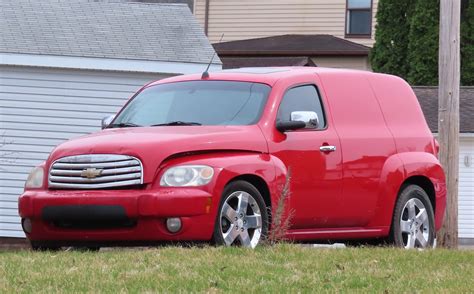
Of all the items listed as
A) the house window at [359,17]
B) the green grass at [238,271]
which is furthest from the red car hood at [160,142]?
the house window at [359,17]

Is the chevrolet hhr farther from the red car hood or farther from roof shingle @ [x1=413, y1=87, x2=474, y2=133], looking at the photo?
roof shingle @ [x1=413, y1=87, x2=474, y2=133]

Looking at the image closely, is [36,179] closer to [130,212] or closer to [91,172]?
[91,172]

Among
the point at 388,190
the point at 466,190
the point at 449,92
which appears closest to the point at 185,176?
the point at 388,190

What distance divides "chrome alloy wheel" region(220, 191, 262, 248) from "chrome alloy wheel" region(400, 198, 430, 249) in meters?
2.12

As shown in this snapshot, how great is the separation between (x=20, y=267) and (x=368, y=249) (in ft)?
10.1

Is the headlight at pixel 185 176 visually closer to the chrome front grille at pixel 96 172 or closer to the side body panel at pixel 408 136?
the chrome front grille at pixel 96 172

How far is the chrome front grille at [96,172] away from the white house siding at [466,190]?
2302cm

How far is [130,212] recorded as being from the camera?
10.5 m

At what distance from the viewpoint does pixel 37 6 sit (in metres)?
22.8

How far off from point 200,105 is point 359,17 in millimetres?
28621

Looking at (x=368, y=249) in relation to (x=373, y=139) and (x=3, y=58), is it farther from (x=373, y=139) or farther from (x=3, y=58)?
(x=3, y=58)

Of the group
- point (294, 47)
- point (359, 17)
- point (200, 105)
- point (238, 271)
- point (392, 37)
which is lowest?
point (294, 47)

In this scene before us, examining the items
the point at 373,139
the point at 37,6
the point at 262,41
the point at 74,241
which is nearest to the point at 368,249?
the point at 373,139

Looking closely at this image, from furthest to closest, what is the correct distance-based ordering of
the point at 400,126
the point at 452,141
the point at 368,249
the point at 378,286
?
1. the point at 452,141
2. the point at 400,126
3. the point at 368,249
4. the point at 378,286
